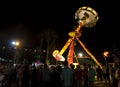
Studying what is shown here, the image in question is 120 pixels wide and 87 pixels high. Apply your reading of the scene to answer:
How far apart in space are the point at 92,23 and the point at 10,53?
2412 inches

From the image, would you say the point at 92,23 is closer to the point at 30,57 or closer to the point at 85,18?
the point at 85,18

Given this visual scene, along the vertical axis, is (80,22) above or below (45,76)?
above

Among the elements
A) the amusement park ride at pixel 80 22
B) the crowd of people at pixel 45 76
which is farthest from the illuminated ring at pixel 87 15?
the crowd of people at pixel 45 76

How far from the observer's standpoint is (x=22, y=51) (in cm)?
9094

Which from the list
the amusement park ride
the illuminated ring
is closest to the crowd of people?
the amusement park ride

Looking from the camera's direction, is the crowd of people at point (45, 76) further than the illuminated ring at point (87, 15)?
No

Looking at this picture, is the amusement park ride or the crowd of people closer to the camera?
the crowd of people

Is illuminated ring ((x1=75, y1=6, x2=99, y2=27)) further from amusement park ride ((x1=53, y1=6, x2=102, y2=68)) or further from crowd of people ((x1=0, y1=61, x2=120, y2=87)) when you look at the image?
crowd of people ((x1=0, y1=61, x2=120, y2=87))

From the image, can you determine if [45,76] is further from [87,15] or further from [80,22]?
[80,22]

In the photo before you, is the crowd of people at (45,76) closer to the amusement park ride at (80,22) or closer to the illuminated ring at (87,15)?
the amusement park ride at (80,22)

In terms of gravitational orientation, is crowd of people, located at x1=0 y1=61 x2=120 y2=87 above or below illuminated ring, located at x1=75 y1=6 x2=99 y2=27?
below

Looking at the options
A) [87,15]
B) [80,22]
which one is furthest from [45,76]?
[80,22]

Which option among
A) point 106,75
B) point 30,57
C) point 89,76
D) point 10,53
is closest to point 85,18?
point 106,75

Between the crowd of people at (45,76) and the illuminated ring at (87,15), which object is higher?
the illuminated ring at (87,15)
